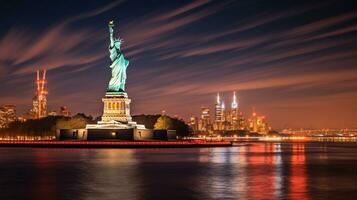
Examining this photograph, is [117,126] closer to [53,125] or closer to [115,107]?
[115,107]

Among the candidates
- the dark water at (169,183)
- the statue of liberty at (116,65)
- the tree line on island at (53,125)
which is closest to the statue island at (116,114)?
the statue of liberty at (116,65)

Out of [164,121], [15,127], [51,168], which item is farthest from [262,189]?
[15,127]

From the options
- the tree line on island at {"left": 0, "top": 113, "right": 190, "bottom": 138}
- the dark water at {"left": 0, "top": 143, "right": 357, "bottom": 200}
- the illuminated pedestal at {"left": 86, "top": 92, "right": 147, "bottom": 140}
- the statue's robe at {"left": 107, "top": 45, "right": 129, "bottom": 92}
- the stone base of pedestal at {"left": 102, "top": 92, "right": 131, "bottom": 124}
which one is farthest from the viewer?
the tree line on island at {"left": 0, "top": 113, "right": 190, "bottom": 138}

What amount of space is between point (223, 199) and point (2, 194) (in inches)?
373

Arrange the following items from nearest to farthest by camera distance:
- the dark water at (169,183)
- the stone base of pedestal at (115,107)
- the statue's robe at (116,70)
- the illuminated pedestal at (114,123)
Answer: the dark water at (169,183), the illuminated pedestal at (114,123), the stone base of pedestal at (115,107), the statue's robe at (116,70)

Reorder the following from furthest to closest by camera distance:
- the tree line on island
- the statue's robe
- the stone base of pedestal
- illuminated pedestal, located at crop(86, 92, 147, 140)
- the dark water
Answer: the tree line on island
the statue's robe
the stone base of pedestal
illuminated pedestal, located at crop(86, 92, 147, 140)
the dark water

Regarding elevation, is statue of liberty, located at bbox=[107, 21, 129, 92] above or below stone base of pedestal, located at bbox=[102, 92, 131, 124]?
above

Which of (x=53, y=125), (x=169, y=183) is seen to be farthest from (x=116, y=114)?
(x=169, y=183)

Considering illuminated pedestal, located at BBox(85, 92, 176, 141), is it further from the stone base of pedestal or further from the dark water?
the dark water

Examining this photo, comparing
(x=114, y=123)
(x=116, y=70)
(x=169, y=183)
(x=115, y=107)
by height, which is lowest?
(x=169, y=183)

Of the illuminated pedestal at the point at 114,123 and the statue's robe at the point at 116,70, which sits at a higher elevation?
the statue's robe at the point at 116,70

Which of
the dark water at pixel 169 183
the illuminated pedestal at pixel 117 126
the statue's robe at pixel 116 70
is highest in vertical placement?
the statue's robe at pixel 116 70

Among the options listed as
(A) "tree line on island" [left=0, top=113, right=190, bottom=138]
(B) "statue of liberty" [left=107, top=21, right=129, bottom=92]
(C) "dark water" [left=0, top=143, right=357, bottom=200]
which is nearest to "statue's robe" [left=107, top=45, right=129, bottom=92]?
(B) "statue of liberty" [left=107, top=21, right=129, bottom=92]

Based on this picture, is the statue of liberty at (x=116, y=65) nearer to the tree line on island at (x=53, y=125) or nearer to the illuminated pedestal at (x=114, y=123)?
the illuminated pedestal at (x=114, y=123)
